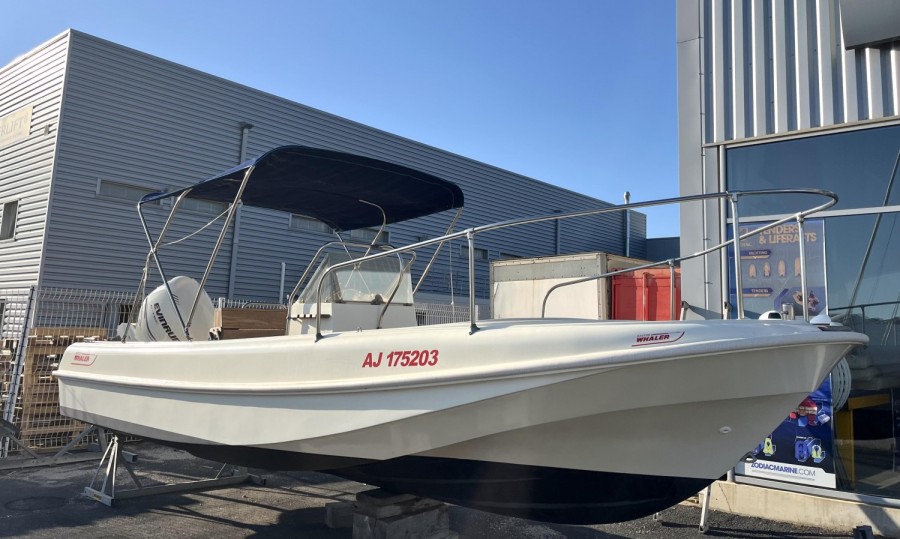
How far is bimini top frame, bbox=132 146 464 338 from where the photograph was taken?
4098 millimetres

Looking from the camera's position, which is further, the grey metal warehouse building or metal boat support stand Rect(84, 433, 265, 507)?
the grey metal warehouse building

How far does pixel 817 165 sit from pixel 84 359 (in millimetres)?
6648

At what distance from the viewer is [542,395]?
270cm

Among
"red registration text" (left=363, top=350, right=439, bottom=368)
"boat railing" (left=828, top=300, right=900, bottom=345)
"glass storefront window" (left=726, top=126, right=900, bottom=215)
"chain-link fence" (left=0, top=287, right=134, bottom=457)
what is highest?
"glass storefront window" (left=726, top=126, right=900, bottom=215)

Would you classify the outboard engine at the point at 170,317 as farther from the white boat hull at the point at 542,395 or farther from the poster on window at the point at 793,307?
the poster on window at the point at 793,307

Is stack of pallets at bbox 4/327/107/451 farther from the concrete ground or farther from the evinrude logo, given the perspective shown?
the evinrude logo

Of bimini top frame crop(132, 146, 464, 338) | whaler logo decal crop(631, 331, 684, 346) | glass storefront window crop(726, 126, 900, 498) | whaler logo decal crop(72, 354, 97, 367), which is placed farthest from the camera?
whaler logo decal crop(72, 354, 97, 367)

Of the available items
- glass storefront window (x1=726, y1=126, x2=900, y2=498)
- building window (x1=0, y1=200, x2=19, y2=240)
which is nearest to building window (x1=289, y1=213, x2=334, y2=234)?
building window (x1=0, y1=200, x2=19, y2=240)

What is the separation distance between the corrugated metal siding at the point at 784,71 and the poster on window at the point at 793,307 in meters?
0.99

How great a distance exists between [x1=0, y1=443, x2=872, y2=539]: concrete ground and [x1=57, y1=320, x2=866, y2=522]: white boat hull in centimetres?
161

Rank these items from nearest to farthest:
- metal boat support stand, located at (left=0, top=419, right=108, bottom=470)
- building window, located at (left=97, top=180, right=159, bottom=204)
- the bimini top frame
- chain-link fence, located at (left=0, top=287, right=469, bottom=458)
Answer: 1. the bimini top frame
2. metal boat support stand, located at (left=0, top=419, right=108, bottom=470)
3. chain-link fence, located at (left=0, top=287, right=469, bottom=458)
4. building window, located at (left=97, top=180, right=159, bottom=204)

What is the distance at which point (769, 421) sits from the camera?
2.79 m

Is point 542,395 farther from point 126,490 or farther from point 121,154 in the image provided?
point 121,154

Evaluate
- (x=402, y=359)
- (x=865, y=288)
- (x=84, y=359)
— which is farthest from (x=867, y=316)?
(x=84, y=359)
